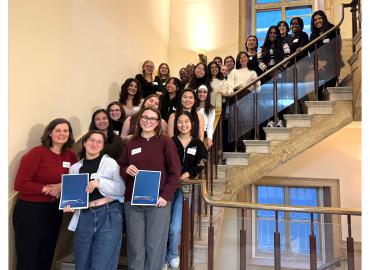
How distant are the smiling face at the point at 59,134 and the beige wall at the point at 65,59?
0.43 meters

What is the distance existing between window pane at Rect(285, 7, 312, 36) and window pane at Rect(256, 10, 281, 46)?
0.23 meters

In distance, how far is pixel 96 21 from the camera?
14.2 feet

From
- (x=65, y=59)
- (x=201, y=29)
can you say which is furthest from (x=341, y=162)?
(x=65, y=59)

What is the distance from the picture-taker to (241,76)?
15.8 ft

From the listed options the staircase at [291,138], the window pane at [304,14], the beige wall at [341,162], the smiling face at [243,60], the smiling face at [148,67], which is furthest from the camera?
the window pane at [304,14]

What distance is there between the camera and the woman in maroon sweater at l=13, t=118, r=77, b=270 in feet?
8.36

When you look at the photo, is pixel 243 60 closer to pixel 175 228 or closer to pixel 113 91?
pixel 113 91

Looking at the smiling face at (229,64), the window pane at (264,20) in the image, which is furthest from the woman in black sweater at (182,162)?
the window pane at (264,20)

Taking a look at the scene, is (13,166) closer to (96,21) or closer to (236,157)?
(96,21)

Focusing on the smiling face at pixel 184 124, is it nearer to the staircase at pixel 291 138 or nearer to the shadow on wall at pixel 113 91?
the staircase at pixel 291 138

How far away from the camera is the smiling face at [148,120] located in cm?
229

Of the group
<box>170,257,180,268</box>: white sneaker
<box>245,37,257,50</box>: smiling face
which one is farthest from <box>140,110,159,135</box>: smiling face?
<box>245,37,257,50</box>: smiling face

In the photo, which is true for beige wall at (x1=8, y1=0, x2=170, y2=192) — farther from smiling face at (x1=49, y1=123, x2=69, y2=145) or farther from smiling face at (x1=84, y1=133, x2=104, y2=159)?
smiling face at (x1=84, y1=133, x2=104, y2=159)

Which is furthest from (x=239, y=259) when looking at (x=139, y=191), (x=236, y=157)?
(x=236, y=157)
